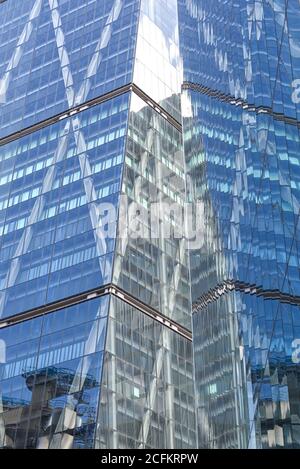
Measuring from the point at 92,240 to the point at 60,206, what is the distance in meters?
5.30

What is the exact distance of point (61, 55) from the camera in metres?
77.3

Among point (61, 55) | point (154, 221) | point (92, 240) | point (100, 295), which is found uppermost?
point (61, 55)

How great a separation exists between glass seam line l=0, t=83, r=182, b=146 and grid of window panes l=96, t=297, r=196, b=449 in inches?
711

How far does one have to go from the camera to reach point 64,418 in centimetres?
5431

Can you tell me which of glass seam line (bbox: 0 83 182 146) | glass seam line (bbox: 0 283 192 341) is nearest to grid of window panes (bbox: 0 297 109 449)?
glass seam line (bbox: 0 283 192 341)

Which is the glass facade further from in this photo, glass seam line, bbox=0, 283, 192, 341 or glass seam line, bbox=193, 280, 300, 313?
glass seam line, bbox=0, 283, 192, 341

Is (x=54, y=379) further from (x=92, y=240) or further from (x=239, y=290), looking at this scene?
(x=239, y=290)

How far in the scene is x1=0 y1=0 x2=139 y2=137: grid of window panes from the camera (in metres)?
72.8

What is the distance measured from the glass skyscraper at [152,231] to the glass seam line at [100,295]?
0.44 ft

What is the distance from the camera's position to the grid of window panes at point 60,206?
61.7m
